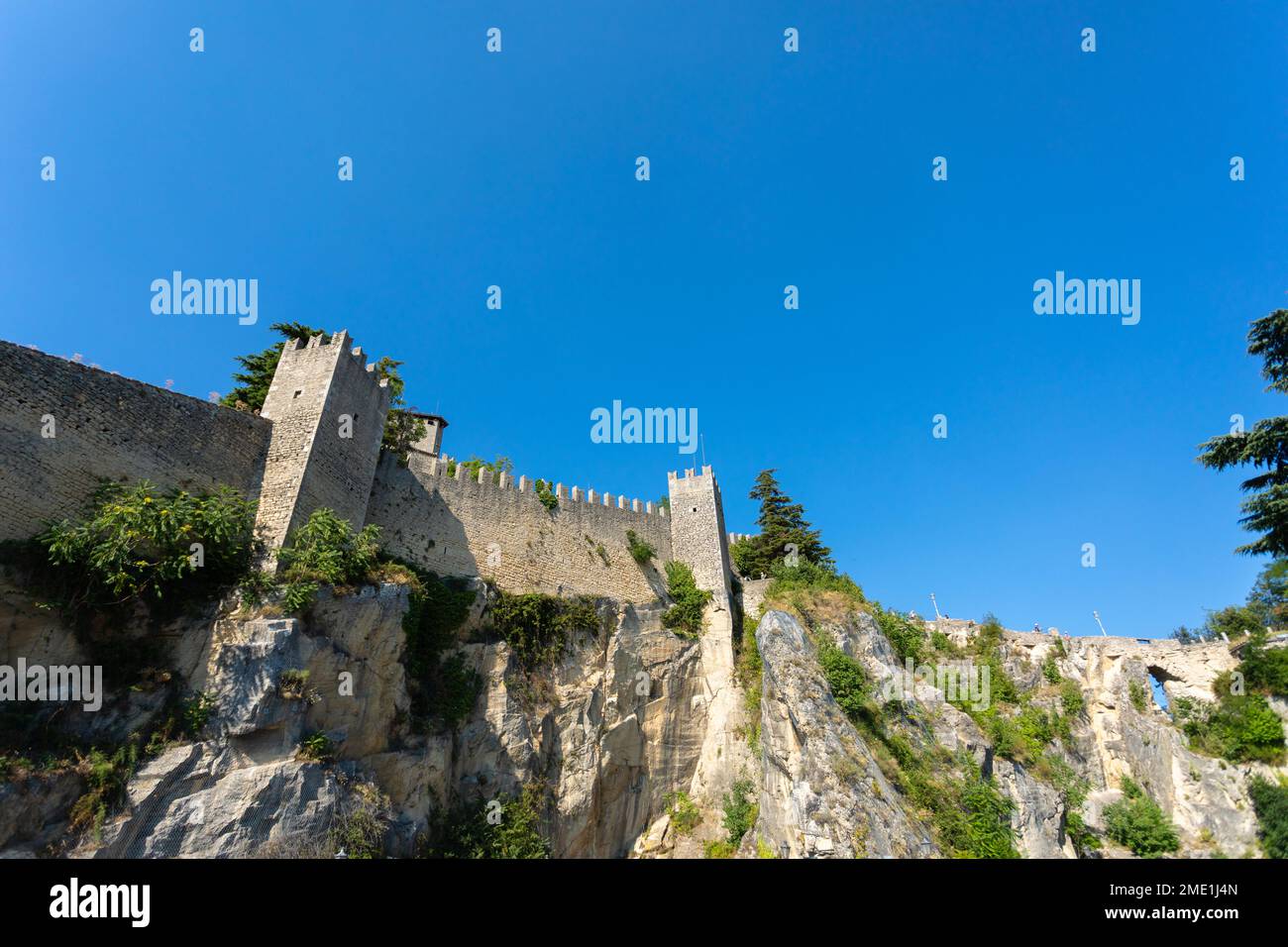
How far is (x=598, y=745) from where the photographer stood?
21.2 meters

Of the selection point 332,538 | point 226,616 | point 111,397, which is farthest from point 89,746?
point 111,397

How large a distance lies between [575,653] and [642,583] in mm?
4499

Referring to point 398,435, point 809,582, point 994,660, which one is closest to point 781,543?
point 809,582

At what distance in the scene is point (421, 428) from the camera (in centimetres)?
2314

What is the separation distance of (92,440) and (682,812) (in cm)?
1987

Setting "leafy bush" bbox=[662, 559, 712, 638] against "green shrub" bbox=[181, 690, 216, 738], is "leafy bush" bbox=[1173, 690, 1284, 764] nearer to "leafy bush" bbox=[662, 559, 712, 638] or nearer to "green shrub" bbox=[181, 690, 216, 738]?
"leafy bush" bbox=[662, 559, 712, 638]

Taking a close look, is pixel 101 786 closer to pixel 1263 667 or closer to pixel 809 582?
pixel 809 582

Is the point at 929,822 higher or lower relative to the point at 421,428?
lower

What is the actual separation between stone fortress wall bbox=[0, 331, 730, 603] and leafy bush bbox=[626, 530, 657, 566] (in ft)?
0.96

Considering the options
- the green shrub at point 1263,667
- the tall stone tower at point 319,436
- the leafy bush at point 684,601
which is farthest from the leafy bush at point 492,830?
the green shrub at point 1263,667
